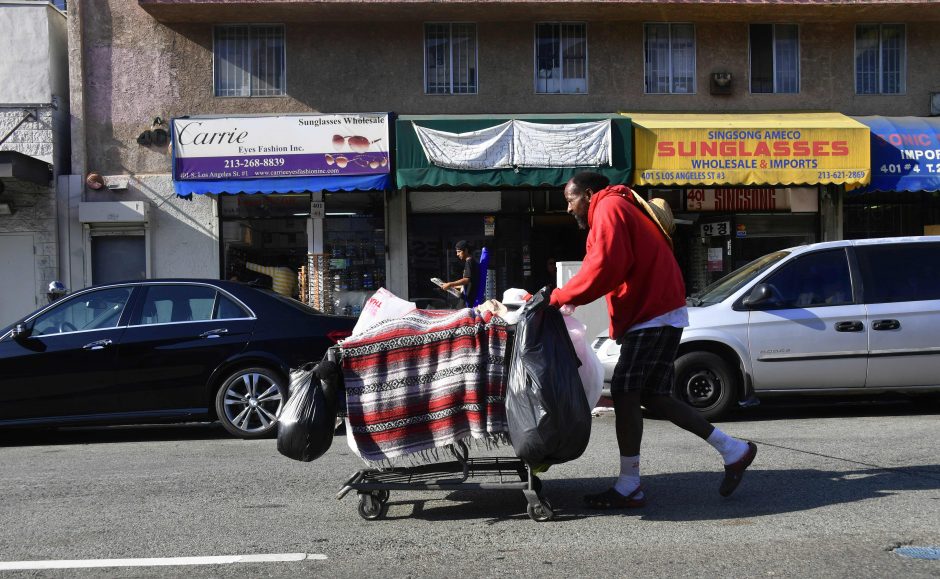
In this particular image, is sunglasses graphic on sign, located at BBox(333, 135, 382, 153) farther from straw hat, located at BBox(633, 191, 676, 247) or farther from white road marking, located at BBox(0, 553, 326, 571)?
white road marking, located at BBox(0, 553, 326, 571)

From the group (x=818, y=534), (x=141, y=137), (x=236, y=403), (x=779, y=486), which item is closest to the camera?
(x=818, y=534)

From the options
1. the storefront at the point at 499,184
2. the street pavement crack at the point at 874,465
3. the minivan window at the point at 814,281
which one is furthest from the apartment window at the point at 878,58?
the street pavement crack at the point at 874,465

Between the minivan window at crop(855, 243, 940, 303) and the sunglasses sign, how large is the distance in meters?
7.49

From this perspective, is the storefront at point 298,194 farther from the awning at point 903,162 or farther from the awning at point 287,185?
the awning at point 903,162

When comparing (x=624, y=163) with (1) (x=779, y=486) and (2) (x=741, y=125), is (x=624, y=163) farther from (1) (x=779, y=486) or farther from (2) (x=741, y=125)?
(1) (x=779, y=486)

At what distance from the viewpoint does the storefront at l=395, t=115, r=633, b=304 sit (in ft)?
44.8

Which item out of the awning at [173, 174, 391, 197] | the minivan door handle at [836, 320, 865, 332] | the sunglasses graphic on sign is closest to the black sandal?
the minivan door handle at [836, 320, 865, 332]

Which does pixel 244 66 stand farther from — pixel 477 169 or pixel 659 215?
pixel 659 215

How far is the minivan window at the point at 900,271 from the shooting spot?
8.63 metres

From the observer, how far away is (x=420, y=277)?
15.3 meters

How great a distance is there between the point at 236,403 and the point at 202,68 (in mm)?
8699

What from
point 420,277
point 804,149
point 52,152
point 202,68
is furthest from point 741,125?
point 52,152

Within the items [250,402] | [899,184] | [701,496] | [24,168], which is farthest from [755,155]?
[24,168]

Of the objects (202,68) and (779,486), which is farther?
(202,68)
